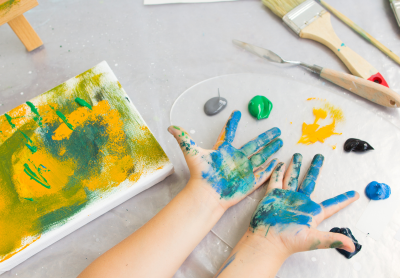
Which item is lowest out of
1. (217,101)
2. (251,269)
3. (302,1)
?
(251,269)

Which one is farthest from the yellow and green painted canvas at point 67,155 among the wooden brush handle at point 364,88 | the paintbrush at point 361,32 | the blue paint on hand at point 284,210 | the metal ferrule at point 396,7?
the metal ferrule at point 396,7

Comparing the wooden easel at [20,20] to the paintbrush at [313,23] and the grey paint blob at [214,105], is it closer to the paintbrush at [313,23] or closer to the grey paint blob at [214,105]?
the grey paint blob at [214,105]

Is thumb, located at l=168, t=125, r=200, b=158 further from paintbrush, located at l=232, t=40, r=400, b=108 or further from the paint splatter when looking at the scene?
paintbrush, located at l=232, t=40, r=400, b=108

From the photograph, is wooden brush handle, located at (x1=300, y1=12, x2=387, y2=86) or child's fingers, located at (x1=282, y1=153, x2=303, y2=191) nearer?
child's fingers, located at (x1=282, y1=153, x2=303, y2=191)

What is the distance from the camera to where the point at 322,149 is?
32.9 inches

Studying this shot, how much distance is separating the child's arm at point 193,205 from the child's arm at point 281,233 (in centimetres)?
9

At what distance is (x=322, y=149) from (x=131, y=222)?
2.13ft

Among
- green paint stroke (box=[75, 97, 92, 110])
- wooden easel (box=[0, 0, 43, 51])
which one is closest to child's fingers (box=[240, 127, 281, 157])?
green paint stroke (box=[75, 97, 92, 110])

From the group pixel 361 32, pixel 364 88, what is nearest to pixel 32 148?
pixel 364 88

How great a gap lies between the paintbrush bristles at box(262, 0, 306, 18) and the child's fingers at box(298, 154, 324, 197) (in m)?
0.62

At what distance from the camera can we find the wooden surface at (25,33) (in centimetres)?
94

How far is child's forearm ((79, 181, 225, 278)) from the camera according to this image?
2.14 ft

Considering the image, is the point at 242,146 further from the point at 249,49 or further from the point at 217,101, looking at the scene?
the point at 249,49

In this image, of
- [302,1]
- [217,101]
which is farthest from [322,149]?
[302,1]
